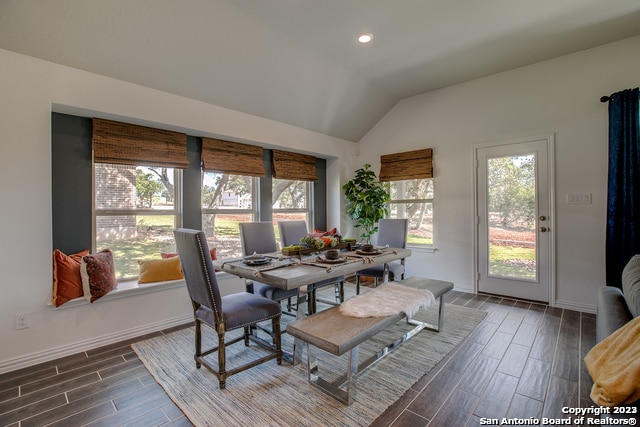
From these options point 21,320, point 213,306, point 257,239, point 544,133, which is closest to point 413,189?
point 544,133

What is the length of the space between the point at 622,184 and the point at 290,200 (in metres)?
3.99

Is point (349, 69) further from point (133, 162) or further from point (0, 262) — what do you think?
point (0, 262)

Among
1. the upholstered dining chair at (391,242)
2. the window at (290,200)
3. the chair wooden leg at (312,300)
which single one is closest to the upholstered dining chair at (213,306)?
the chair wooden leg at (312,300)

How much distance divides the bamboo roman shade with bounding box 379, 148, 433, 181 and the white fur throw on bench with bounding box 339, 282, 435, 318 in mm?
2320

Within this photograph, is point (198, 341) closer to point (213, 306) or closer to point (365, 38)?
point (213, 306)

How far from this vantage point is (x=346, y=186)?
5047mm

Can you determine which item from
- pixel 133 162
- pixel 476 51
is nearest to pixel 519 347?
pixel 476 51

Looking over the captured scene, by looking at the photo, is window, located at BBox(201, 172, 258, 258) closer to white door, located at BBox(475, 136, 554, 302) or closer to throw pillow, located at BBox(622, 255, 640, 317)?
white door, located at BBox(475, 136, 554, 302)

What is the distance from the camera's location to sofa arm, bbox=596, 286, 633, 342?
4.98ft

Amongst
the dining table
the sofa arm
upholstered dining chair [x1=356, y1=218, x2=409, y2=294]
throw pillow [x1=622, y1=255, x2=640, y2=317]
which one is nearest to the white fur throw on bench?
the dining table

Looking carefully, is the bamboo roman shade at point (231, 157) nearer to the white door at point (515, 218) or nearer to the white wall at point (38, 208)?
the white wall at point (38, 208)

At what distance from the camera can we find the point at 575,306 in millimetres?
3459

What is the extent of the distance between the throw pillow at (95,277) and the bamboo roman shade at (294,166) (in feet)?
7.91

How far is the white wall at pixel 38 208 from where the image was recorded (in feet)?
7.47
